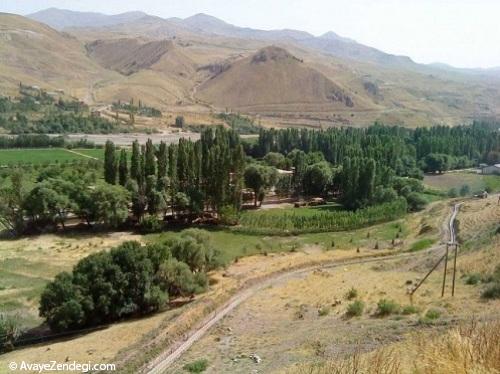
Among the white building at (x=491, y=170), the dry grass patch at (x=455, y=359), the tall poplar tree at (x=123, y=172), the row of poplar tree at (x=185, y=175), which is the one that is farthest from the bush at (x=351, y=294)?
the white building at (x=491, y=170)

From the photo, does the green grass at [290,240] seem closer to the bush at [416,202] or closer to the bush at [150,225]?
the bush at [150,225]

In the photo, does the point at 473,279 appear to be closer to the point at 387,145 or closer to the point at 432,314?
the point at 432,314

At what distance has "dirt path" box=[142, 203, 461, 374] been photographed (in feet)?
74.6

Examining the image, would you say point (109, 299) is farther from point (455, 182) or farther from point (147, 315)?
point (455, 182)

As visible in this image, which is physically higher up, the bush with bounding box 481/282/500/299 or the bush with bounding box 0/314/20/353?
the bush with bounding box 481/282/500/299

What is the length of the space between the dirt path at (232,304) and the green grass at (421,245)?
1.08 metres

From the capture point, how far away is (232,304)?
1264 inches

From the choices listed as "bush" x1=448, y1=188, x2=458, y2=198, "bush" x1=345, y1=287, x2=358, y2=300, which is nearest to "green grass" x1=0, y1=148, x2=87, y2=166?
"bush" x1=448, y1=188, x2=458, y2=198

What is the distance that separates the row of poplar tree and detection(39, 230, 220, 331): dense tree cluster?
82.5 feet

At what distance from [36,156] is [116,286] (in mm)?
72332

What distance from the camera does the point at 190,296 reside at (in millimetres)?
36250

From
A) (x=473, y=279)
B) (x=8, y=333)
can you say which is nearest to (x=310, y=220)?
(x=473, y=279)

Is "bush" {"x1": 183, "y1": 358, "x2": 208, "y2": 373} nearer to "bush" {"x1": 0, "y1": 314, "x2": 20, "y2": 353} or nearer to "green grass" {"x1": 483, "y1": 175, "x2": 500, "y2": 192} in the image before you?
"bush" {"x1": 0, "y1": 314, "x2": 20, "y2": 353}

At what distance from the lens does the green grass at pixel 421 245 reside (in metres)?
49.3
